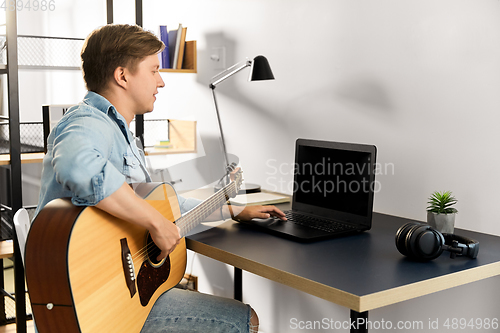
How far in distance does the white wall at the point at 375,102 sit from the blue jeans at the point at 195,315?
42 cm

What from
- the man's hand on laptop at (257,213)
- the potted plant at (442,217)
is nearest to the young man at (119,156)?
the man's hand on laptop at (257,213)

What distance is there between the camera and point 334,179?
1670 millimetres

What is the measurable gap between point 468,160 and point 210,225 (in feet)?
2.78

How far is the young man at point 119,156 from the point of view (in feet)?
3.61

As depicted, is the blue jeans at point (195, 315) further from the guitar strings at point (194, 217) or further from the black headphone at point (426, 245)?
the black headphone at point (426, 245)

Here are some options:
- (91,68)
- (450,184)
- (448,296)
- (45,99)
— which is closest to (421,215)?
(450,184)

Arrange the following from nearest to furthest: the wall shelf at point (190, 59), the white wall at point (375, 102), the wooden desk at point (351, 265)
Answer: the wooden desk at point (351, 265) → the white wall at point (375, 102) → the wall shelf at point (190, 59)

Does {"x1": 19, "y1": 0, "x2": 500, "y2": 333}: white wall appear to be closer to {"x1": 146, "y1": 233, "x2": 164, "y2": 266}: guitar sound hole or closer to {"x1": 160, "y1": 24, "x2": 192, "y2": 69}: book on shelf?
{"x1": 160, "y1": 24, "x2": 192, "y2": 69}: book on shelf

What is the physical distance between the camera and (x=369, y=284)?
1.04 m

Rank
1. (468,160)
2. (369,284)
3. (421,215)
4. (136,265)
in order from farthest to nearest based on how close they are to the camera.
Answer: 1. (421,215)
2. (468,160)
3. (136,265)
4. (369,284)

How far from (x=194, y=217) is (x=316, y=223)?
39 cm

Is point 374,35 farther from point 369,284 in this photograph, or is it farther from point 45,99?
point 45,99

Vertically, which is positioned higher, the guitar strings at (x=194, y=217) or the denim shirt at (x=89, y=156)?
the denim shirt at (x=89, y=156)

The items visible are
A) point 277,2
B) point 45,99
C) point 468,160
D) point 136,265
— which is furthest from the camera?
point 45,99
